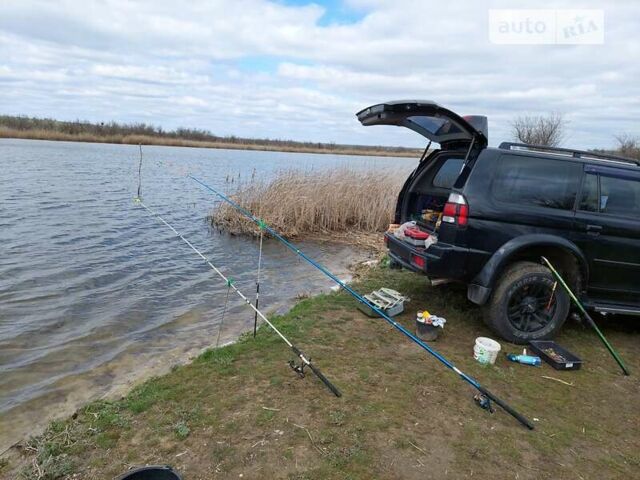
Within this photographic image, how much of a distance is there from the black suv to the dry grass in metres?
8.28

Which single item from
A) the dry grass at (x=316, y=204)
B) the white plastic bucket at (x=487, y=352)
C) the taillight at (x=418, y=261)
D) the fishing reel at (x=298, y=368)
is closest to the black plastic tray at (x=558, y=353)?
the white plastic bucket at (x=487, y=352)

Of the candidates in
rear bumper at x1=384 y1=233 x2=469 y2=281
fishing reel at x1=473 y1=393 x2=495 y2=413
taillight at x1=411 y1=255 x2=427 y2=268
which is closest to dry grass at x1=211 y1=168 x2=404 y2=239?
taillight at x1=411 y1=255 x2=427 y2=268

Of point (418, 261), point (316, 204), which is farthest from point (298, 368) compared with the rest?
point (316, 204)

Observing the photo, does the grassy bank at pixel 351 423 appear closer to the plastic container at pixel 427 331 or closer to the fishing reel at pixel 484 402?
the fishing reel at pixel 484 402

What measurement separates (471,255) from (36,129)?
5353 cm

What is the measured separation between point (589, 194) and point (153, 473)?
4.95 metres

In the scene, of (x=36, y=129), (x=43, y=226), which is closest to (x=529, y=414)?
(x=43, y=226)

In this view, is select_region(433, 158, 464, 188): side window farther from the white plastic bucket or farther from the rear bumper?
the white plastic bucket

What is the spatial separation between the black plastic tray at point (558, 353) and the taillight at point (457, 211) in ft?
5.04

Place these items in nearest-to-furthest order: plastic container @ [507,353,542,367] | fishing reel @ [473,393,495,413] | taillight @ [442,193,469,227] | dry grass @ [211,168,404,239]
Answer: fishing reel @ [473,393,495,413] → plastic container @ [507,353,542,367] → taillight @ [442,193,469,227] → dry grass @ [211,168,404,239]

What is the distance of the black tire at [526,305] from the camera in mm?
4848

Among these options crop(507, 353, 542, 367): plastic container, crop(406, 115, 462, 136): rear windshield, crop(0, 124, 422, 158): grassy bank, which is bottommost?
crop(0, 124, 422, 158): grassy bank

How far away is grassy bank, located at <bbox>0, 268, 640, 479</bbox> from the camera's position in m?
2.92

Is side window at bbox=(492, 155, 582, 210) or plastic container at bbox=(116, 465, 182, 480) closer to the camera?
plastic container at bbox=(116, 465, 182, 480)
